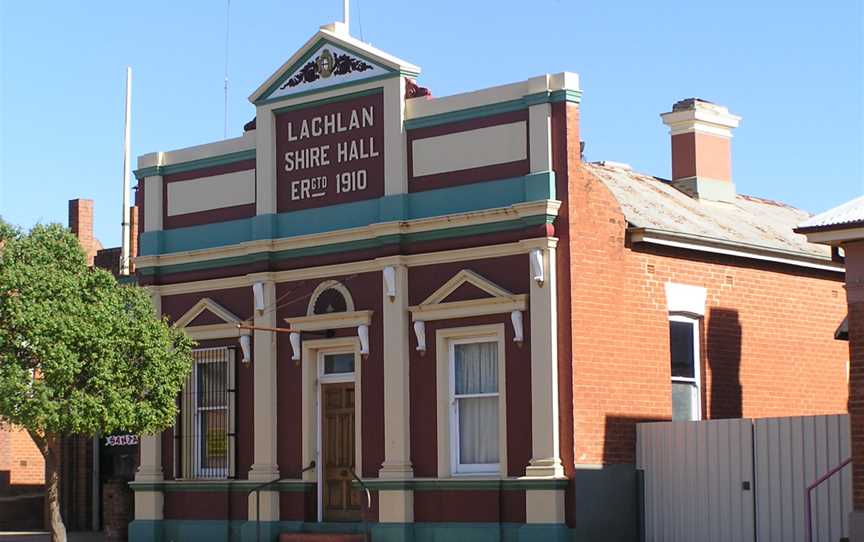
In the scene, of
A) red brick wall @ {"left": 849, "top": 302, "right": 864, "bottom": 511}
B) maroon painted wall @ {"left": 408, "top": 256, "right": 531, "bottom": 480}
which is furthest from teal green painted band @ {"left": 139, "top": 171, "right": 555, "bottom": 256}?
red brick wall @ {"left": 849, "top": 302, "right": 864, "bottom": 511}

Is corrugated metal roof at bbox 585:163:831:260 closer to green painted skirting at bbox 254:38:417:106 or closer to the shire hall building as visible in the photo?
the shire hall building

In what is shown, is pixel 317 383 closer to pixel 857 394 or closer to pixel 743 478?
pixel 743 478

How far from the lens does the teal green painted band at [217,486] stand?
74.9ft

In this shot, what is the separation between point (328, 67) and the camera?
2328 cm

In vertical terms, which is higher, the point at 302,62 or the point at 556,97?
the point at 302,62

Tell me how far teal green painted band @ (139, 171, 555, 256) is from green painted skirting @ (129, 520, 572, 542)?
4.04 m

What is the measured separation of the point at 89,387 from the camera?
2103cm

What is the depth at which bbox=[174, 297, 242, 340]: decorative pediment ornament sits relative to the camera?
24.0 meters

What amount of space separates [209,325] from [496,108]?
618 cm

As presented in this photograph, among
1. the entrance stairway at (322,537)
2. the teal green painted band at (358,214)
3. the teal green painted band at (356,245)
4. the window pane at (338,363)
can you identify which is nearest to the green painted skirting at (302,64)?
the teal green painted band at (358,214)

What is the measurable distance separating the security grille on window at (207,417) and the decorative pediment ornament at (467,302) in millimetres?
3990

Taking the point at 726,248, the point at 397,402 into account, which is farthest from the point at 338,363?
the point at 726,248

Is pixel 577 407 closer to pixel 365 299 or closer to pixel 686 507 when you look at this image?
pixel 686 507

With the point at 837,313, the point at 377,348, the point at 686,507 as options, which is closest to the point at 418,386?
the point at 377,348
